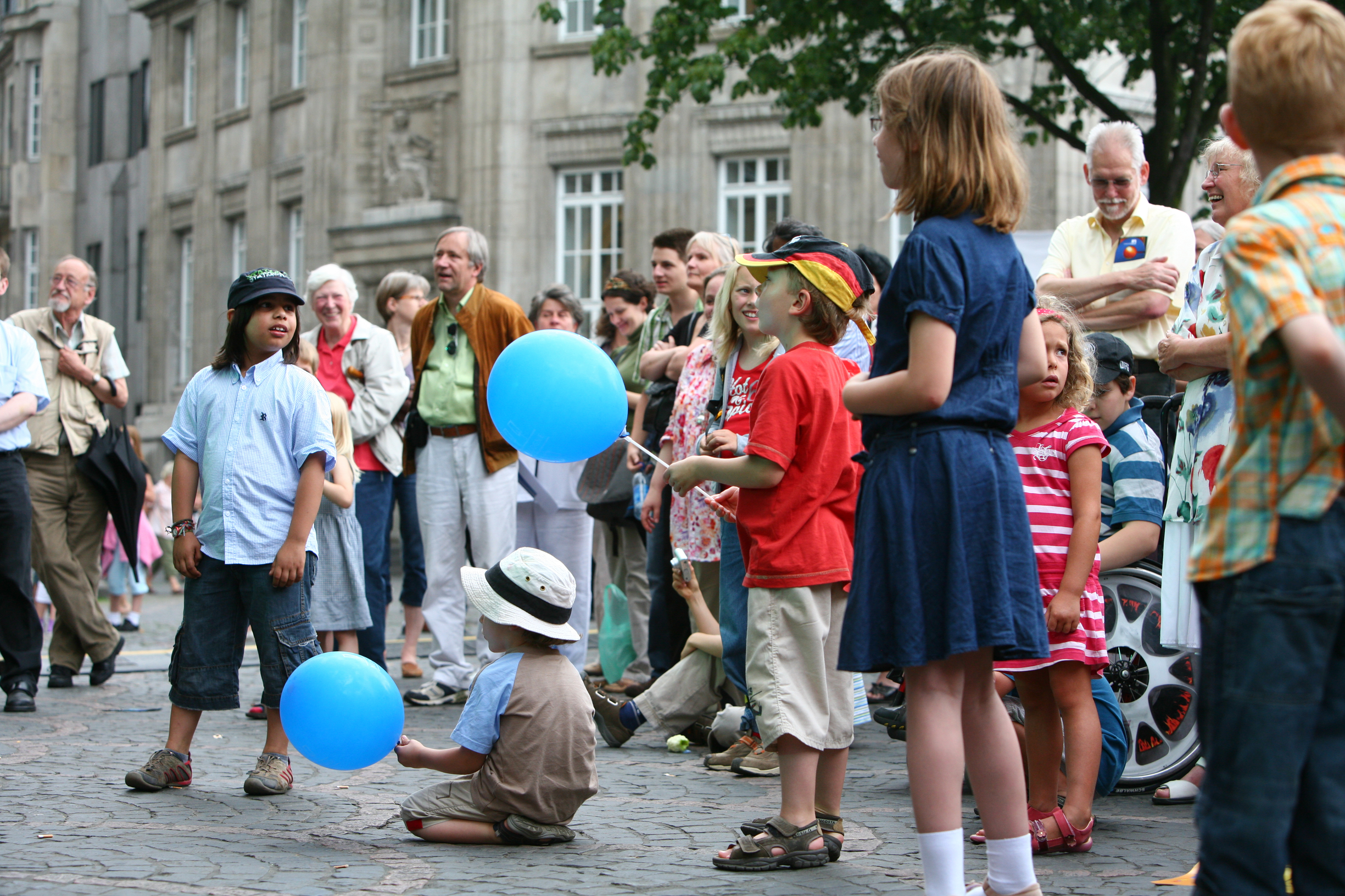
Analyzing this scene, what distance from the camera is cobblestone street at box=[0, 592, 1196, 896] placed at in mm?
4086

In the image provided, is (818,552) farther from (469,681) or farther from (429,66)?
(429,66)

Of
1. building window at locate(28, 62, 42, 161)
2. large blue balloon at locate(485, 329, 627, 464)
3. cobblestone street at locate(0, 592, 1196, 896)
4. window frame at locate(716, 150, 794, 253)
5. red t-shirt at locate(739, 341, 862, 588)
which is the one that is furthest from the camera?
building window at locate(28, 62, 42, 161)

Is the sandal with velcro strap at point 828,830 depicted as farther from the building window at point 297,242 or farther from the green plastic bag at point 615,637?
the building window at point 297,242

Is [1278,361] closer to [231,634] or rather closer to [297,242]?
[231,634]

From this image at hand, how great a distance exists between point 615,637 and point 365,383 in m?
1.98

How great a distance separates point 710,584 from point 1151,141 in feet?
33.2

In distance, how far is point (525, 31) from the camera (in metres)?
24.7

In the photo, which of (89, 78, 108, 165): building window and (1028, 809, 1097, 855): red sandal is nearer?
(1028, 809, 1097, 855): red sandal

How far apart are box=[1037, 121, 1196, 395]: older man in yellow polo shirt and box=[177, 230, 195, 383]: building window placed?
2912 cm

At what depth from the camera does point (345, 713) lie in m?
4.58

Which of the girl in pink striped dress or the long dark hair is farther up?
the long dark hair

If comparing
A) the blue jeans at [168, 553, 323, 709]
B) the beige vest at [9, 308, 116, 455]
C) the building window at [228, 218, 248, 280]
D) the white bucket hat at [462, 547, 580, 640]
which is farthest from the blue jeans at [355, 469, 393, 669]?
the building window at [228, 218, 248, 280]

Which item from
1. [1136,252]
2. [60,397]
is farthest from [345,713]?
[60,397]

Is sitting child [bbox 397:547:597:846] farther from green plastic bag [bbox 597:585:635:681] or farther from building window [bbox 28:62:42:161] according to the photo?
building window [bbox 28:62:42:161]
